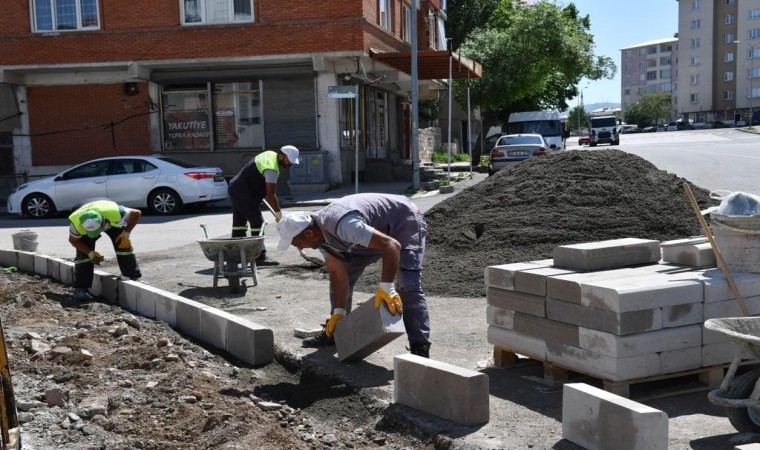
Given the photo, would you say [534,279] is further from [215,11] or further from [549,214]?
[215,11]

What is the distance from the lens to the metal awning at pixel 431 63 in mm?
24500

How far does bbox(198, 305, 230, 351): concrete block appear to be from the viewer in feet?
23.9

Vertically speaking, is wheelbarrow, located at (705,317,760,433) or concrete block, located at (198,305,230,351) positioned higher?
wheelbarrow, located at (705,317,760,433)

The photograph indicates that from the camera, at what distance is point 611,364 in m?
5.09

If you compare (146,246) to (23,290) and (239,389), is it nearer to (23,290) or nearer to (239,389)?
(23,290)

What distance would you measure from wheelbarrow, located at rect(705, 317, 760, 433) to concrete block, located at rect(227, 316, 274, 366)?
3.55m

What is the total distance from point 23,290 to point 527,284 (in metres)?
6.74

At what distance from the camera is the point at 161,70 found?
2505cm

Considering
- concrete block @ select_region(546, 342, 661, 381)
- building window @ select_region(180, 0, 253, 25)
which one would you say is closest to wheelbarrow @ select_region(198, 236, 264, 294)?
concrete block @ select_region(546, 342, 661, 381)

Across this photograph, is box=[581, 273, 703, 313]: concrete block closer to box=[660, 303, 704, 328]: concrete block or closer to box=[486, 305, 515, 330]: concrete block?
box=[660, 303, 704, 328]: concrete block

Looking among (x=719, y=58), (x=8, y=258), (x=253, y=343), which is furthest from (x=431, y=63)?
(x=719, y=58)

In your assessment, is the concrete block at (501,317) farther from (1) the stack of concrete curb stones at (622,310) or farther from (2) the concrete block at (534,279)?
(2) the concrete block at (534,279)

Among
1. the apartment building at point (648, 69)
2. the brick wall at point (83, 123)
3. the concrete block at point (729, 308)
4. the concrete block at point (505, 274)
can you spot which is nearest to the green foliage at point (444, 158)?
the brick wall at point (83, 123)

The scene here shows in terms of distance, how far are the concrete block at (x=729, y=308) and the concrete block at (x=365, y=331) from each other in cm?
205
